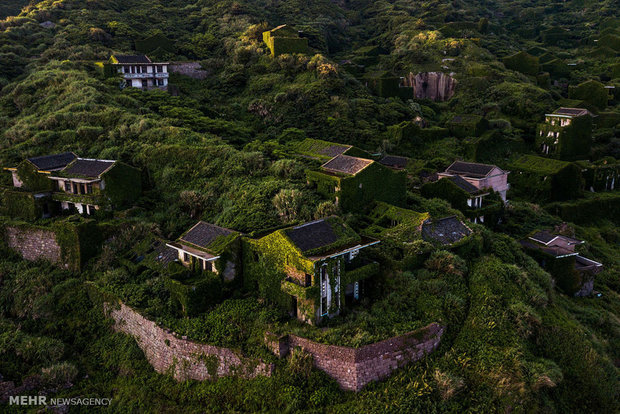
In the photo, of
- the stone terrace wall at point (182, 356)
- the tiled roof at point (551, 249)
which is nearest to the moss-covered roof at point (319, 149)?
the tiled roof at point (551, 249)

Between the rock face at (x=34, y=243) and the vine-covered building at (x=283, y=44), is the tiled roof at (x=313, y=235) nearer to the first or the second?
the rock face at (x=34, y=243)

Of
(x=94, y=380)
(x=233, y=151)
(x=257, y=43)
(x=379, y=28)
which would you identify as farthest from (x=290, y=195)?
(x=379, y=28)

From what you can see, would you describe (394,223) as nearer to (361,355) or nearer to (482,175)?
(361,355)

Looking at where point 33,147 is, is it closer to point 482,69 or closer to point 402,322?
point 402,322

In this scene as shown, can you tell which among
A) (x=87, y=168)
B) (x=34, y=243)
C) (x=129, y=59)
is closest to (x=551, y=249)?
(x=87, y=168)

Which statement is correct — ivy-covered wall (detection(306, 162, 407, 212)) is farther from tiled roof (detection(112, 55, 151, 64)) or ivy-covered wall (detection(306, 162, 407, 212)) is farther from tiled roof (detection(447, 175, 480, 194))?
tiled roof (detection(112, 55, 151, 64))

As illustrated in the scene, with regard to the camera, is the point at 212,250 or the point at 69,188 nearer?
the point at 212,250

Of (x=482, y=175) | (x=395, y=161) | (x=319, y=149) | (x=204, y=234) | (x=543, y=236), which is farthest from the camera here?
(x=395, y=161)
